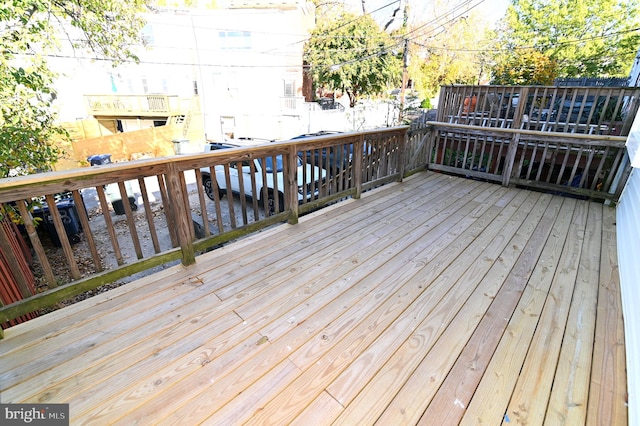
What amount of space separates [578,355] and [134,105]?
678 inches

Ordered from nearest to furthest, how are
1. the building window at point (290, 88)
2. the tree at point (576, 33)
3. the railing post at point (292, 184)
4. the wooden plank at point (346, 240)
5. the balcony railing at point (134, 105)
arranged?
1. the wooden plank at point (346, 240)
2. the railing post at point (292, 184)
3. the balcony railing at point (134, 105)
4. the building window at point (290, 88)
5. the tree at point (576, 33)

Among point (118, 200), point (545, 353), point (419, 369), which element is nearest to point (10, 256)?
point (419, 369)

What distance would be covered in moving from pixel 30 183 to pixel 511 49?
74.5 feet

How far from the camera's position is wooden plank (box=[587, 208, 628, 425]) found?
4.34ft

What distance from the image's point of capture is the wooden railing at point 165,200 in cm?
171

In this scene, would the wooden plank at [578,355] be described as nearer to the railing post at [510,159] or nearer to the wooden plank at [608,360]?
the wooden plank at [608,360]

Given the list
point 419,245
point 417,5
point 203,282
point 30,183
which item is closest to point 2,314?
point 30,183

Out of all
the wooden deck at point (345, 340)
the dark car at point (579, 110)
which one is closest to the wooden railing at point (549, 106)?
the dark car at point (579, 110)

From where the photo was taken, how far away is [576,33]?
18156mm

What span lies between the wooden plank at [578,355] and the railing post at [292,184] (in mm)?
2301

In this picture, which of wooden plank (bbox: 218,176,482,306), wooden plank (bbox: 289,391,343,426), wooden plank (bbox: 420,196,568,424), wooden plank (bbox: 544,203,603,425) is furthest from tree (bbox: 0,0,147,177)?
wooden plank (bbox: 544,203,603,425)

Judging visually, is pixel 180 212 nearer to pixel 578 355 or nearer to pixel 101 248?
pixel 578 355

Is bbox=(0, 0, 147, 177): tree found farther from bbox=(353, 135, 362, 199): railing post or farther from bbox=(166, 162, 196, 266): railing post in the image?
bbox=(353, 135, 362, 199): railing post

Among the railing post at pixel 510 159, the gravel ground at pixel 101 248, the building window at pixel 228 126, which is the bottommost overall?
the gravel ground at pixel 101 248
